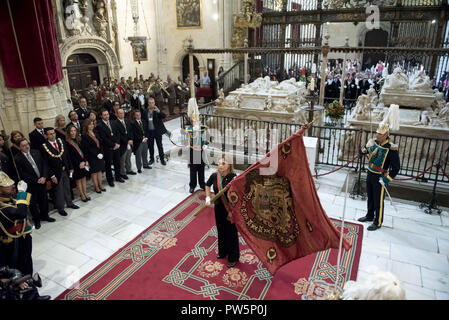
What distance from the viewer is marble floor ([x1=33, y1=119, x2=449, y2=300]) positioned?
4.45 metres

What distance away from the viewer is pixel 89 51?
42.2 feet

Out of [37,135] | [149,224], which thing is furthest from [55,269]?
[37,135]

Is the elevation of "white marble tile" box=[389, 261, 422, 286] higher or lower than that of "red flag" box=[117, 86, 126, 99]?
lower

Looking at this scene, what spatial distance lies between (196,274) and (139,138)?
4.13m

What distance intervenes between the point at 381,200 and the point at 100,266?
4.48 meters

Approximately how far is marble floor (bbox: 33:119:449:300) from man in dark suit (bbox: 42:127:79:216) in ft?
0.96

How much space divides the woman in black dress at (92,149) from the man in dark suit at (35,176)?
102cm

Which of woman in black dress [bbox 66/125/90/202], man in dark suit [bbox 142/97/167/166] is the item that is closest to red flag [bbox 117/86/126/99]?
man in dark suit [bbox 142/97/167/166]

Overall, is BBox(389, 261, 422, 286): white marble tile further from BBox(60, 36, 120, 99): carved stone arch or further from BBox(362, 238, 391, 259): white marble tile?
BBox(60, 36, 120, 99): carved stone arch

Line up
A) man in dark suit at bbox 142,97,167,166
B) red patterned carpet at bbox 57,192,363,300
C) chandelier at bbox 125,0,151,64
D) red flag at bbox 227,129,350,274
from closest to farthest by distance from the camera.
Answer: red flag at bbox 227,129,350,274 < red patterned carpet at bbox 57,192,363,300 < man in dark suit at bbox 142,97,167,166 < chandelier at bbox 125,0,151,64

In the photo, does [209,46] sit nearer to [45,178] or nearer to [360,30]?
[360,30]

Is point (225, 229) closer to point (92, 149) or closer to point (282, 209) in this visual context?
point (282, 209)

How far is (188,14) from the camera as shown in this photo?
623 inches

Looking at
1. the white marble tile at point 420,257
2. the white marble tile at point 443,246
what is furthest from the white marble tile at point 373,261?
the white marble tile at point 443,246
